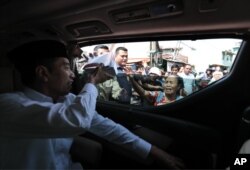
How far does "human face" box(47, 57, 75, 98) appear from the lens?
1232mm

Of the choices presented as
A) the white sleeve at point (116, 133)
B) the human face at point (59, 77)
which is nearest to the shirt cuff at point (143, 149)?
the white sleeve at point (116, 133)

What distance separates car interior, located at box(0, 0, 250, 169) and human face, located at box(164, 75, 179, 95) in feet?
0.22

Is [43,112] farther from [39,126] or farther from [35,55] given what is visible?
[35,55]

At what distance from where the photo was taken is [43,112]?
1054 millimetres

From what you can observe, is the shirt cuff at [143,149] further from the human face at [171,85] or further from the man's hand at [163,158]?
the human face at [171,85]

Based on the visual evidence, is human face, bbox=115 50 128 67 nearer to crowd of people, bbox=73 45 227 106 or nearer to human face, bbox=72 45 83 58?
crowd of people, bbox=73 45 227 106

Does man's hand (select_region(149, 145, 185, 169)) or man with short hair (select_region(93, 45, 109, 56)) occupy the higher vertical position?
man with short hair (select_region(93, 45, 109, 56))

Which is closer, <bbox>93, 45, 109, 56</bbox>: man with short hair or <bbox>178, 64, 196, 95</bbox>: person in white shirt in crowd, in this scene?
<bbox>178, 64, 196, 95</bbox>: person in white shirt in crowd

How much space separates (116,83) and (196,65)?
67cm

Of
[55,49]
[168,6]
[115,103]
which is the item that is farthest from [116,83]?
[55,49]

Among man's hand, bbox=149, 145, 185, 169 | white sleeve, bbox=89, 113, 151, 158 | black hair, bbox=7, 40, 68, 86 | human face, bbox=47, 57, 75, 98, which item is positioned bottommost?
man's hand, bbox=149, 145, 185, 169

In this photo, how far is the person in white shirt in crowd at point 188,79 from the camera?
208 centimetres

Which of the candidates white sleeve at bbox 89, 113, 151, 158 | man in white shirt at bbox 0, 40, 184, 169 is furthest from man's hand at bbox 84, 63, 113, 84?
white sleeve at bbox 89, 113, 151, 158

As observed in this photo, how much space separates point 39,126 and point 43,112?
0.05 meters
